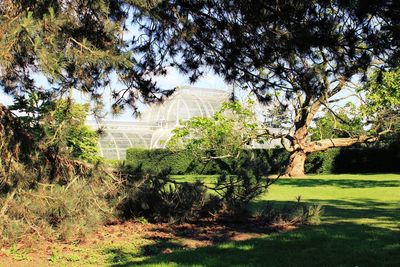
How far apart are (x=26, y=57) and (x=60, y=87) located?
1659 millimetres

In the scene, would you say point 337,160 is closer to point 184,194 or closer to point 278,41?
point 184,194

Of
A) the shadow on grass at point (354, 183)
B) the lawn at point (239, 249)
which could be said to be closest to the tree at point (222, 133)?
the shadow on grass at point (354, 183)

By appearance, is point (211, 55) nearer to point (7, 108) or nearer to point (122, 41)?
point (122, 41)

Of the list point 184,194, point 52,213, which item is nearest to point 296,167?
point 184,194

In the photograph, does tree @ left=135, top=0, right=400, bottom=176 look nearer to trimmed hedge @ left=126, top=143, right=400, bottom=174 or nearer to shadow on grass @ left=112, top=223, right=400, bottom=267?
shadow on grass @ left=112, top=223, right=400, bottom=267

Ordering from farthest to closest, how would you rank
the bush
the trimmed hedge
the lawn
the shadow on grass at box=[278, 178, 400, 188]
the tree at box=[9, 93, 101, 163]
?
1. the trimmed hedge
2. the shadow on grass at box=[278, 178, 400, 188]
3. the tree at box=[9, 93, 101, 163]
4. the bush
5. the lawn

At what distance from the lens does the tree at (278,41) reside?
4.93 meters

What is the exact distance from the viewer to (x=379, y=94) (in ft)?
73.8

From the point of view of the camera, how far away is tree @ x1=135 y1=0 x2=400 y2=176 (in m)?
4.93

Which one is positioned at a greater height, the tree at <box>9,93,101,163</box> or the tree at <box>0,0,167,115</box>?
the tree at <box>0,0,167,115</box>

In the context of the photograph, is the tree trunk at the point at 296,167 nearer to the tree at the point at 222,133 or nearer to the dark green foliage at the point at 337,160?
the dark green foliage at the point at 337,160

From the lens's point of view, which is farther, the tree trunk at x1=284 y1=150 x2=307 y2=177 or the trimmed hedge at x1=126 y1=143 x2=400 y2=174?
the trimmed hedge at x1=126 y1=143 x2=400 y2=174

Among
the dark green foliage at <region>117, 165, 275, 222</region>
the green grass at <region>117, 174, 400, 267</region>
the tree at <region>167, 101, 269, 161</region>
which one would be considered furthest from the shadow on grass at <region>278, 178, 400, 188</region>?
the dark green foliage at <region>117, 165, 275, 222</region>

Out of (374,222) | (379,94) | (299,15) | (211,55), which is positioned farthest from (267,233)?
(379,94)
